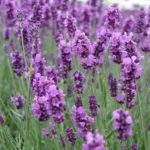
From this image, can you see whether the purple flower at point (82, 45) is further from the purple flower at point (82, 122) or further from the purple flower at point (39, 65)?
the purple flower at point (82, 122)

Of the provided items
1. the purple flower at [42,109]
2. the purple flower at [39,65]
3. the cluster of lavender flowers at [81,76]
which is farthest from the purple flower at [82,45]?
the purple flower at [42,109]

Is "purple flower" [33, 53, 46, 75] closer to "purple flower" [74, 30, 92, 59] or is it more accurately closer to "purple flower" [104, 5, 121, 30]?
"purple flower" [74, 30, 92, 59]

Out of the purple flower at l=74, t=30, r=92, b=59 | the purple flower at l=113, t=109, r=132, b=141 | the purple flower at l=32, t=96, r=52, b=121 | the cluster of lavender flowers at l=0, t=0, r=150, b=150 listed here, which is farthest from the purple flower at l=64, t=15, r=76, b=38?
the purple flower at l=113, t=109, r=132, b=141

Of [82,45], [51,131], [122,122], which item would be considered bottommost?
[51,131]

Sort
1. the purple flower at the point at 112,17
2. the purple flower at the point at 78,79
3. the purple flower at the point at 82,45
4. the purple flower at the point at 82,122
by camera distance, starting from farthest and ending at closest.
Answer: the purple flower at the point at 112,17 → the purple flower at the point at 78,79 → the purple flower at the point at 82,45 → the purple flower at the point at 82,122

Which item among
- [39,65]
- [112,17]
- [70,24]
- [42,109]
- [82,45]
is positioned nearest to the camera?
[42,109]

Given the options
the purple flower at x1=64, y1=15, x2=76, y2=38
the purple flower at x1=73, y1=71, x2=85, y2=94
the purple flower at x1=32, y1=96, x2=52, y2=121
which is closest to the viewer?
the purple flower at x1=32, y1=96, x2=52, y2=121

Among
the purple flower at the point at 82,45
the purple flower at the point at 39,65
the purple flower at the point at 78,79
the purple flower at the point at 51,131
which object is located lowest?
the purple flower at the point at 51,131

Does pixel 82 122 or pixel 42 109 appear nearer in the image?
pixel 82 122

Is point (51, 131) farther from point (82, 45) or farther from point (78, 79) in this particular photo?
point (82, 45)

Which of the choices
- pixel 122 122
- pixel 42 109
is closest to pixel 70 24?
pixel 42 109

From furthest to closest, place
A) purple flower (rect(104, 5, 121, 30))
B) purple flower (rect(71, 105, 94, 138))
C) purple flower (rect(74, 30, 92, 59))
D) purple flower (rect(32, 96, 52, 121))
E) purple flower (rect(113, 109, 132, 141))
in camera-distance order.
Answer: purple flower (rect(104, 5, 121, 30)), purple flower (rect(74, 30, 92, 59)), purple flower (rect(32, 96, 52, 121)), purple flower (rect(71, 105, 94, 138)), purple flower (rect(113, 109, 132, 141))
